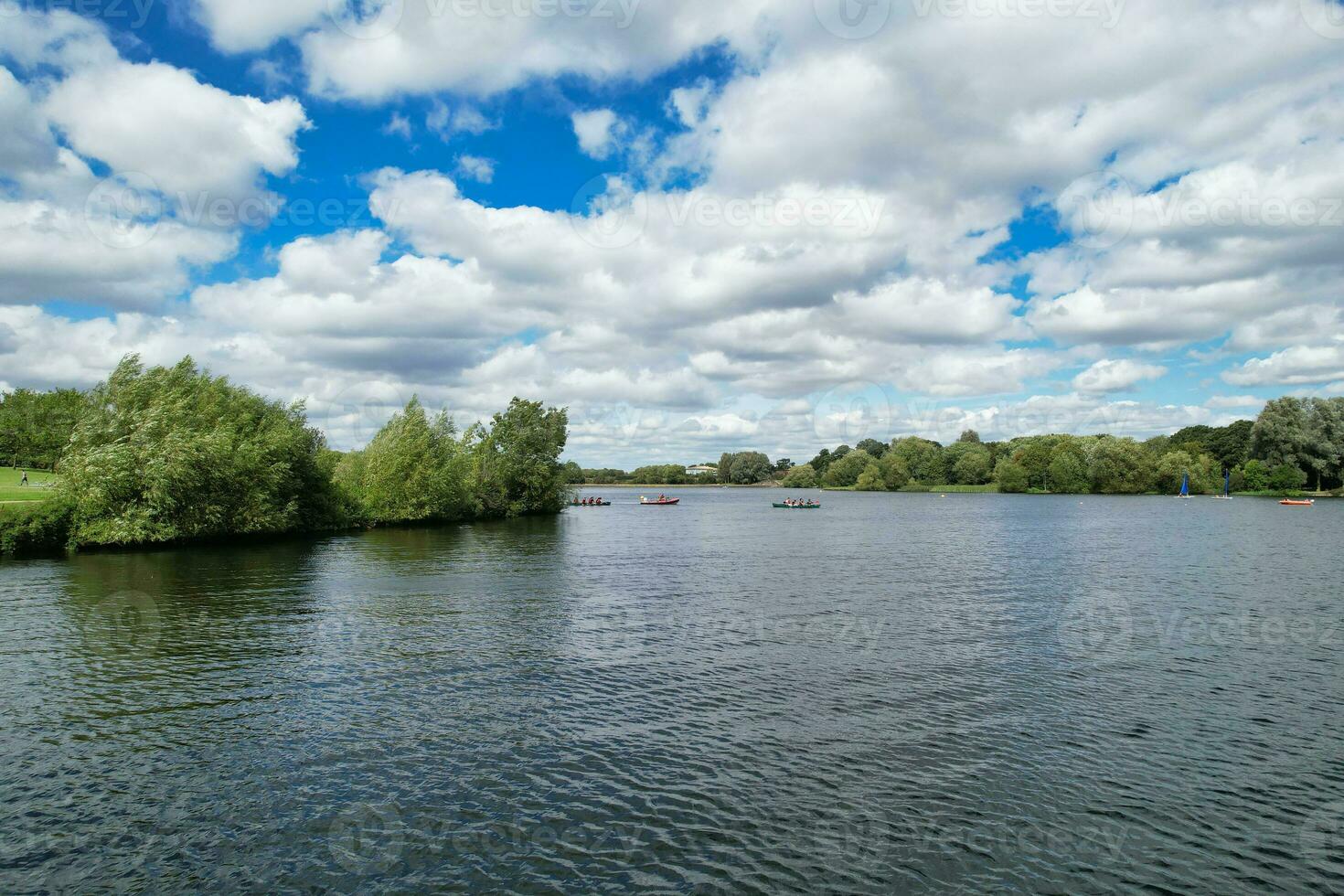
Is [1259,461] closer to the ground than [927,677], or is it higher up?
higher up

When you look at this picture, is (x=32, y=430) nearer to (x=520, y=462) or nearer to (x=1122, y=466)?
(x=520, y=462)

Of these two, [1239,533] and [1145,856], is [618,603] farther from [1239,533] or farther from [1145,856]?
[1239,533]

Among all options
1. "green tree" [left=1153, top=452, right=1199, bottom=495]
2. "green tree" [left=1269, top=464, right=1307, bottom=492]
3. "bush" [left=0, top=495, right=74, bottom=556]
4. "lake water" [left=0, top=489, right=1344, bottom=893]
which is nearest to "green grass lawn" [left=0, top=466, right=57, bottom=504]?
"bush" [left=0, top=495, right=74, bottom=556]

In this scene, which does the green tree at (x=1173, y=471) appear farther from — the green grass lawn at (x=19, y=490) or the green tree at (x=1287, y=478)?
the green grass lawn at (x=19, y=490)

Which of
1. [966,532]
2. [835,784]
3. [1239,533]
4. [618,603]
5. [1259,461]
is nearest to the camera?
[835,784]

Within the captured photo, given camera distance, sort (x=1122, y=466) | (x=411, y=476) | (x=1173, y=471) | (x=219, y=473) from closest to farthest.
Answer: (x=219, y=473) < (x=411, y=476) < (x=1173, y=471) < (x=1122, y=466)

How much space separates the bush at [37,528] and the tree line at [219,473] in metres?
0.09

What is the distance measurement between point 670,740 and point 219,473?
64.4 m

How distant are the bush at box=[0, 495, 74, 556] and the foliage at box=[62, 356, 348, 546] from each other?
95 cm

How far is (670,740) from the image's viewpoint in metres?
19.5

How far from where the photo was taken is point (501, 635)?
31.7m

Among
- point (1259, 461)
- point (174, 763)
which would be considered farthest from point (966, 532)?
point (1259, 461)

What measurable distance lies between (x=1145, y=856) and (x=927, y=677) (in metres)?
11.2

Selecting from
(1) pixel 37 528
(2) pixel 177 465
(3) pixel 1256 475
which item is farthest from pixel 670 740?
(3) pixel 1256 475
